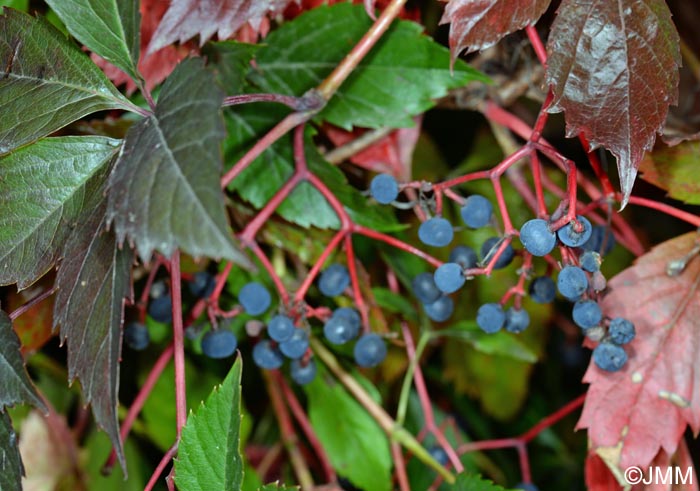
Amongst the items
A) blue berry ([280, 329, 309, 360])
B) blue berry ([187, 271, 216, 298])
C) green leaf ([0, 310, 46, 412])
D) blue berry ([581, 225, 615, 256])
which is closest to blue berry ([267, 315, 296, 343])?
blue berry ([280, 329, 309, 360])

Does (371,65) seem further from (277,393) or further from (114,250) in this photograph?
(277,393)

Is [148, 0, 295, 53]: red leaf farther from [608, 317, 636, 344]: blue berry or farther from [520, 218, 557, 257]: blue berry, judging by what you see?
[608, 317, 636, 344]: blue berry

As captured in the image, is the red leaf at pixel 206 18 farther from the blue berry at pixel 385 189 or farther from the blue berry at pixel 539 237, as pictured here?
the blue berry at pixel 539 237

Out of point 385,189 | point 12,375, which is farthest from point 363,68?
point 12,375

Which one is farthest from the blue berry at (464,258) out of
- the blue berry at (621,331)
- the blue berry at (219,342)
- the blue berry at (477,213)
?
the blue berry at (219,342)

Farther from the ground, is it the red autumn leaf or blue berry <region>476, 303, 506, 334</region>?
blue berry <region>476, 303, 506, 334</region>

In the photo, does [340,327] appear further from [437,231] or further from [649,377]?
[649,377]

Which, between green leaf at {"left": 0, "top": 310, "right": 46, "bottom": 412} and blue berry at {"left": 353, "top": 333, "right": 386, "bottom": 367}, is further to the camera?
blue berry at {"left": 353, "top": 333, "right": 386, "bottom": 367}
